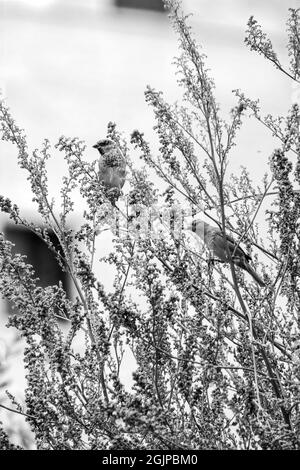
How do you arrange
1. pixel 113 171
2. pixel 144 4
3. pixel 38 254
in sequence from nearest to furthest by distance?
1. pixel 113 171
2. pixel 38 254
3. pixel 144 4

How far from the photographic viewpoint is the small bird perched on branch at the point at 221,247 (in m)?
3.46

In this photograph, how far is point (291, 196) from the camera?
110 inches

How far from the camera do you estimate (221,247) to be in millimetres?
4090

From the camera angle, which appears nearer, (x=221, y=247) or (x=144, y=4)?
(x=221, y=247)

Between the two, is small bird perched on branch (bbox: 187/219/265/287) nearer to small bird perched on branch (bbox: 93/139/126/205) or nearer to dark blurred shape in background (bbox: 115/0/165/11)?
small bird perched on branch (bbox: 93/139/126/205)

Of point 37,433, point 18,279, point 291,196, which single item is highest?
point 291,196

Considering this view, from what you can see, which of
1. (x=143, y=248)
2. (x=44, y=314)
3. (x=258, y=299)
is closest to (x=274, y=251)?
(x=258, y=299)

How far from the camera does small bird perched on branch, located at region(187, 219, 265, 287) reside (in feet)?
11.4

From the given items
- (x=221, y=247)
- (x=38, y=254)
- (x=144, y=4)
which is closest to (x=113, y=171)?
(x=221, y=247)

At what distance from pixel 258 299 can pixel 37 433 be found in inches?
37.0

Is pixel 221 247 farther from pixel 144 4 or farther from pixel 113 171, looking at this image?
pixel 144 4

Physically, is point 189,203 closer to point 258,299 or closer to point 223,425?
point 258,299

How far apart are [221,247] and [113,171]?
0.71 m

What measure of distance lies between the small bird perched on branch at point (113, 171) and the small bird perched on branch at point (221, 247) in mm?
397
